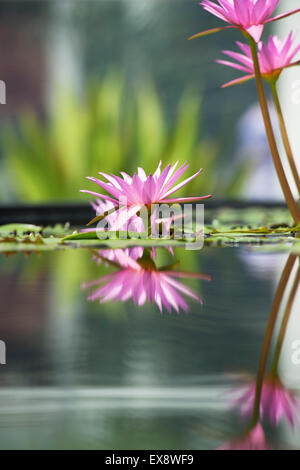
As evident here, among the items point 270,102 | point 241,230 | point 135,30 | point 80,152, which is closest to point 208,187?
point 80,152

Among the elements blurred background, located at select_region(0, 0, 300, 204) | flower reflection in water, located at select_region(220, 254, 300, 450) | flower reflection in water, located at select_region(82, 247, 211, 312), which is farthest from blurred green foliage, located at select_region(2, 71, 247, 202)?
flower reflection in water, located at select_region(220, 254, 300, 450)

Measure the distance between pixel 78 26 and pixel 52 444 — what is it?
16.3 ft

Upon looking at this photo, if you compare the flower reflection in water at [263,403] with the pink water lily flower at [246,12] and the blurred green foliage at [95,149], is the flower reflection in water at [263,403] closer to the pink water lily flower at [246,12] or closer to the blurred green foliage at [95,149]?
the pink water lily flower at [246,12]

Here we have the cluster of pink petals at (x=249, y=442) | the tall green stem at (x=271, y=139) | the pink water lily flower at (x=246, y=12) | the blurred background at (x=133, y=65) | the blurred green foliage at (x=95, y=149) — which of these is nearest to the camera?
the cluster of pink petals at (x=249, y=442)

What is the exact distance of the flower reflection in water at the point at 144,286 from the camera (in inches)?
19.6

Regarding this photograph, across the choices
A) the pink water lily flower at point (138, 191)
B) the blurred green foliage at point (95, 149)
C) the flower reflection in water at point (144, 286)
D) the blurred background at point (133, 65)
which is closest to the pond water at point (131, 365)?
the flower reflection in water at point (144, 286)

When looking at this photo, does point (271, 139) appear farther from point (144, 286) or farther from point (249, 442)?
point (249, 442)

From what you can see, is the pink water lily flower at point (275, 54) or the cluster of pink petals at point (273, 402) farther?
the pink water lily flower at point (275, 54)

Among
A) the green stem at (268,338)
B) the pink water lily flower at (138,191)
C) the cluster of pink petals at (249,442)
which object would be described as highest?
the pink water lily flower at (138,191)

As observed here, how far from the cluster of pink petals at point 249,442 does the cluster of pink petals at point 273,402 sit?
0.04 feet

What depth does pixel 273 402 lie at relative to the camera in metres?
0.26

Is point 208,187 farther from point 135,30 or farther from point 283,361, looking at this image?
point 283,361

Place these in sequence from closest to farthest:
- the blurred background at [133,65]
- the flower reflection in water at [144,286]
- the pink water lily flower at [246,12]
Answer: the flower reflection in water at [144,286] < the pink water lily flower at [246,12] < the blurred background at [133,65]
